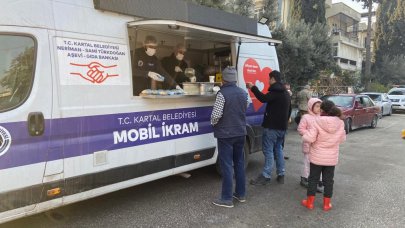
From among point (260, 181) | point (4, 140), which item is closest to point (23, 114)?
point (4, 140)

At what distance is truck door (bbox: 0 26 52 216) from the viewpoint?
10.6 ft

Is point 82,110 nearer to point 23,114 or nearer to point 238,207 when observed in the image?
point 23,114

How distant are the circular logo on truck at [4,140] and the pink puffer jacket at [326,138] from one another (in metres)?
3.55

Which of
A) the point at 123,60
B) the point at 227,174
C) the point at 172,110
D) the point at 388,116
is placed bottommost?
the point at 388,116

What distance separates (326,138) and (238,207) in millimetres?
1495

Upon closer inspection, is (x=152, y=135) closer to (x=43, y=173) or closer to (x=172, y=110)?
(x=172, y=110)

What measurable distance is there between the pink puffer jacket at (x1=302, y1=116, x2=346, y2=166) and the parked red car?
7852 mm

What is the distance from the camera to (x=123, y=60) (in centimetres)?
426

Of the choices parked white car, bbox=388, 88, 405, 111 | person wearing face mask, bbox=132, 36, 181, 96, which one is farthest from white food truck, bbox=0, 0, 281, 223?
parked white car, bbox=388, 88, 405, 111

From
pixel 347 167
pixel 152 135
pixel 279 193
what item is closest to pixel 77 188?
pixel 152 135

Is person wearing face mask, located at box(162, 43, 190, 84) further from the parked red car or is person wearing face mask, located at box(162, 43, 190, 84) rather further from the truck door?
the parked red car

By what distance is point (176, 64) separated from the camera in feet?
19.6

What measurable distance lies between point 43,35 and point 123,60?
979 millimetres

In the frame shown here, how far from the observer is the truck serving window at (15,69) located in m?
3.29
